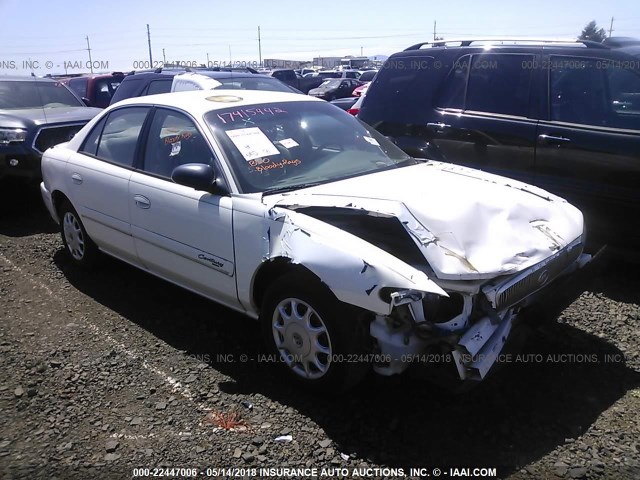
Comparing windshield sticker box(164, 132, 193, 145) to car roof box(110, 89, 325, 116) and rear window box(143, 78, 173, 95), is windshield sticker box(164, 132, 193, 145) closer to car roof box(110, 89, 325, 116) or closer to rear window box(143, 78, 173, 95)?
car roof box(110, 89, 325, 116)

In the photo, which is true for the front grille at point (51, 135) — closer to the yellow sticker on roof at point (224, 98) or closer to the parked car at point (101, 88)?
the yellow sticker on roof at point (224, 98)

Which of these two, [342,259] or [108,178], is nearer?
[342,259]

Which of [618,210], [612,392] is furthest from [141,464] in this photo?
[618,210]

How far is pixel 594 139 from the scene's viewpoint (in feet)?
14.8

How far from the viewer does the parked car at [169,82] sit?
8133mm

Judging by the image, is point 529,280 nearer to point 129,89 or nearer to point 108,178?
point 108,178

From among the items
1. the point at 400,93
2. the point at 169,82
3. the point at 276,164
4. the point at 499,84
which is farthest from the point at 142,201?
the point at 169,82

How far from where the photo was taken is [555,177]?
4.77 m

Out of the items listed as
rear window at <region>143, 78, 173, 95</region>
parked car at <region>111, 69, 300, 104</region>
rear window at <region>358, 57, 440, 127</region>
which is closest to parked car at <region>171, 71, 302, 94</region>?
parked car at <region>111, 69, 300, 104</region>

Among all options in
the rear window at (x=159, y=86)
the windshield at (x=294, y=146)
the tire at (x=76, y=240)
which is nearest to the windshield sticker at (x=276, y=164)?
the windshield at (x=294, y=146)

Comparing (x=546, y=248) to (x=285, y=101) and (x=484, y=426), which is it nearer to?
(x=484, y=426)

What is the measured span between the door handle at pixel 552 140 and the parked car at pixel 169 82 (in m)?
4.55

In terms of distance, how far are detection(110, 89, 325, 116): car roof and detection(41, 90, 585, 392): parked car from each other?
0.07 ft

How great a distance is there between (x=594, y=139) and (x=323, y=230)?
2.80 m
